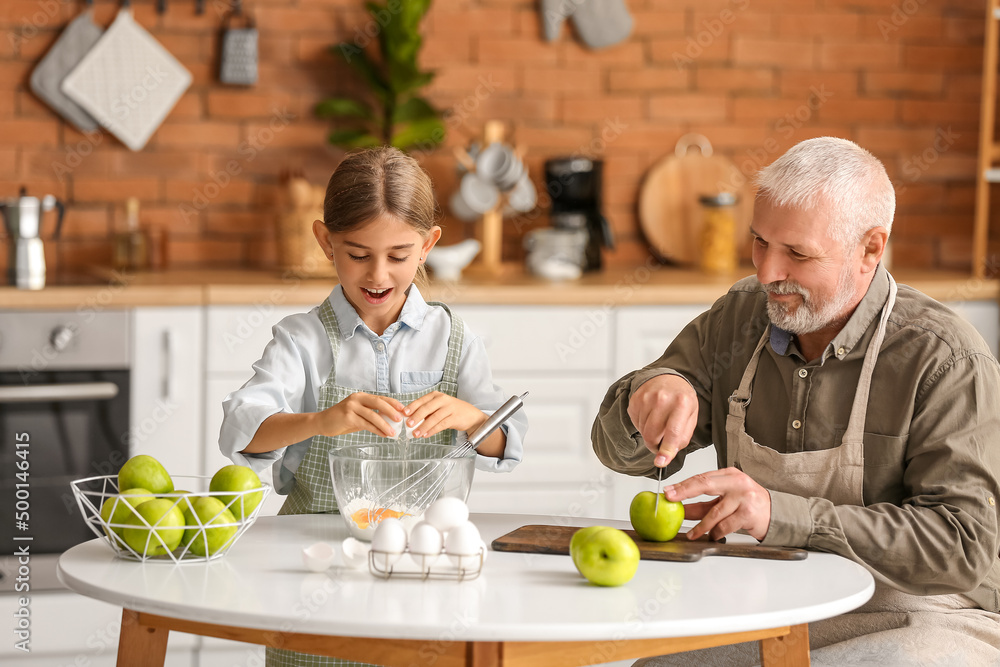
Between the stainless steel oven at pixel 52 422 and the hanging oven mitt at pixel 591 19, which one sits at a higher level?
the hanging oven mitt at pixel 591 19

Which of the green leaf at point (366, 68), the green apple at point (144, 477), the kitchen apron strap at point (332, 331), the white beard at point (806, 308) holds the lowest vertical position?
the green apple at point (144, 477)

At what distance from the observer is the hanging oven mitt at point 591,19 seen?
3537mm

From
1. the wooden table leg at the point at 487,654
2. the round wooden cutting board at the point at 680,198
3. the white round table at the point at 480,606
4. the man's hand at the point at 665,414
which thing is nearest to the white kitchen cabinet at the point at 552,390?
the round wooden cutting board at the point at 680,198

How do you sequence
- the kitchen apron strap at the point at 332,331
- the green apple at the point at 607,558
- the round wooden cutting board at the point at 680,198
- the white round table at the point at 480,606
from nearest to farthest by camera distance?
the white round table at the point at 480,606
the green apple at the point at 607,558
the kitchen apron strap at the point at 332,331
the round wooden cutting board at the point at 680,198

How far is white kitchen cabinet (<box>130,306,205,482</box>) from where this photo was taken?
2805 mm

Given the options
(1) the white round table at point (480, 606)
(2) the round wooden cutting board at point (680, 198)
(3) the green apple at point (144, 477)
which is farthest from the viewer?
(2) the round wooden cutting board at point (680, 198)

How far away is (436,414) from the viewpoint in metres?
1.52

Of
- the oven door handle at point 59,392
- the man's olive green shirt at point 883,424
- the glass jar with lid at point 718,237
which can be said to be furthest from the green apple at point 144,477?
the glass jar with lid at point 718,237

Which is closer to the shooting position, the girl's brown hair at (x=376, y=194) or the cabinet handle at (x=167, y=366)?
the girl's brown hair at (x=376, y=194)

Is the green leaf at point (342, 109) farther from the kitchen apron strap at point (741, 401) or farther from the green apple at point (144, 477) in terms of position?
the green apple at point (144, 477)

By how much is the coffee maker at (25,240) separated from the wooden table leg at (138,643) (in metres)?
1.71

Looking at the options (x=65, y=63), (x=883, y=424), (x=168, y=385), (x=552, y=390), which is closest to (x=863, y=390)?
(x=883, y=424)

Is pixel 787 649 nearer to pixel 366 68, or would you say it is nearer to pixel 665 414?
pixel 665 414

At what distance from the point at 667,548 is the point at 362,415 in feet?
1.45
